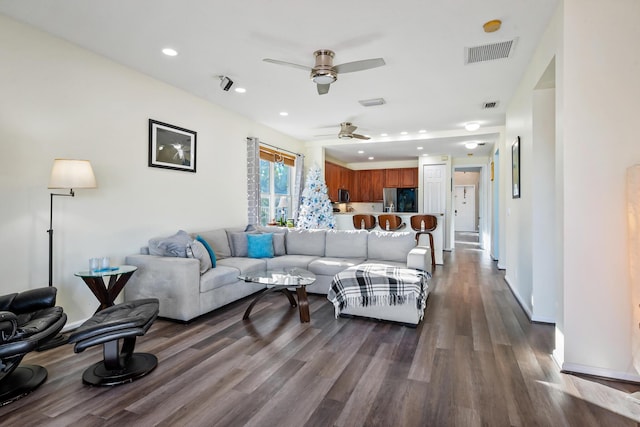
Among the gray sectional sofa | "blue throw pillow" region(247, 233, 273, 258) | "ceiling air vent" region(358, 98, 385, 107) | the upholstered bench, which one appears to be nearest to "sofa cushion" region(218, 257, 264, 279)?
the gray sectional sofa

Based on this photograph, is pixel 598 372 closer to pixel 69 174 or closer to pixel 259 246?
pixel 259 246

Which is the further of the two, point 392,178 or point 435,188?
point 392,178

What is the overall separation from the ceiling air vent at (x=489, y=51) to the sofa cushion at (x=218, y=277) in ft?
11.3

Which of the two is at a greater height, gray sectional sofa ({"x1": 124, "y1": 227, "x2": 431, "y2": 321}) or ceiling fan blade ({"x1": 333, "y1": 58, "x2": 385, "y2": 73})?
ceiling fan blade ({"x1": 333, "y1": 58, "x2": 385, "y2": 73})

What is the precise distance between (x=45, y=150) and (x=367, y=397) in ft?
11.2

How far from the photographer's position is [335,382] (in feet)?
7.36

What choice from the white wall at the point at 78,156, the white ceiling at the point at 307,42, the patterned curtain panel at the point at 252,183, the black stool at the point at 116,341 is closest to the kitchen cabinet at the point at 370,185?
the white ceiling at the point at 307,42

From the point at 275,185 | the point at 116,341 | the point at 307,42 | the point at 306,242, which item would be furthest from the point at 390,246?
the point at 116,341

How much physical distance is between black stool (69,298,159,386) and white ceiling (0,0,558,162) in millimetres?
2353

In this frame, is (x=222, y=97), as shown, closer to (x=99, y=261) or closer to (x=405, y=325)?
(x=99, y=261)

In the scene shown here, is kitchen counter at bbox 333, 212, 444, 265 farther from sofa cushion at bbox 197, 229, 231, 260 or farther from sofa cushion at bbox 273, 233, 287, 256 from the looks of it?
sofa cushion at bbox 197, 229, 231, 260

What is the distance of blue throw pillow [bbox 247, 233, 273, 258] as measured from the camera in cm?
473

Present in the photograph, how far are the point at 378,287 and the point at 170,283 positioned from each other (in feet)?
7.01

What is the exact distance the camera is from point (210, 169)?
16.4 ft
